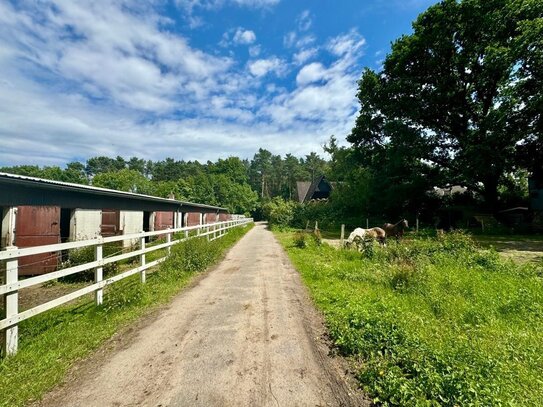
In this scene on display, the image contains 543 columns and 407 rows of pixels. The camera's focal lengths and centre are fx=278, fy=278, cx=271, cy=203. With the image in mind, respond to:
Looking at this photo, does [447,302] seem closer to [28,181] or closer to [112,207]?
[28,181]

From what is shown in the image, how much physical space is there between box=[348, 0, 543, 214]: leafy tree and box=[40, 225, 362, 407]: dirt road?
2127 cm

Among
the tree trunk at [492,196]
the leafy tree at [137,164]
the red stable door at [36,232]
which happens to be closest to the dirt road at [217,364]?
the red stable door at [36,232]

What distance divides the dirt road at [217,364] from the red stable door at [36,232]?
709 centimetres

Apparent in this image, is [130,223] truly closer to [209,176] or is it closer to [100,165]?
[209,176]

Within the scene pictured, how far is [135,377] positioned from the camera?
10.6 ft

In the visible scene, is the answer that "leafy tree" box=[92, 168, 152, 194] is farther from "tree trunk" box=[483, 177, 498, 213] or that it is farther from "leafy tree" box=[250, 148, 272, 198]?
"tree trunk" box=[483, 177, 498, 213]

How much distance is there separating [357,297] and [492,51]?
77.0 ft

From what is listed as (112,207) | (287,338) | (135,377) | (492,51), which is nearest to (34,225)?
(112,207)

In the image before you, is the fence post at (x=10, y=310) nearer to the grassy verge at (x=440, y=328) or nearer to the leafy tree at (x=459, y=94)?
the grassy verge at (x=440, y=328)

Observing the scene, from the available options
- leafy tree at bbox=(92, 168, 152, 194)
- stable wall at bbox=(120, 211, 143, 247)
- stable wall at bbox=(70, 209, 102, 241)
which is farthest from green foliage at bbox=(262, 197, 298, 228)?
leafy tree at bbox=(92, 168, 152, 194)

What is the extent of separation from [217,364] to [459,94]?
A: 2763cm

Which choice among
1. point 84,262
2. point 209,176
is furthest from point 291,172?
point 84,262

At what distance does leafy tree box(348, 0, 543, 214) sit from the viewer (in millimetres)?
19375

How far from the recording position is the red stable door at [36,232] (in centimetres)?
947
